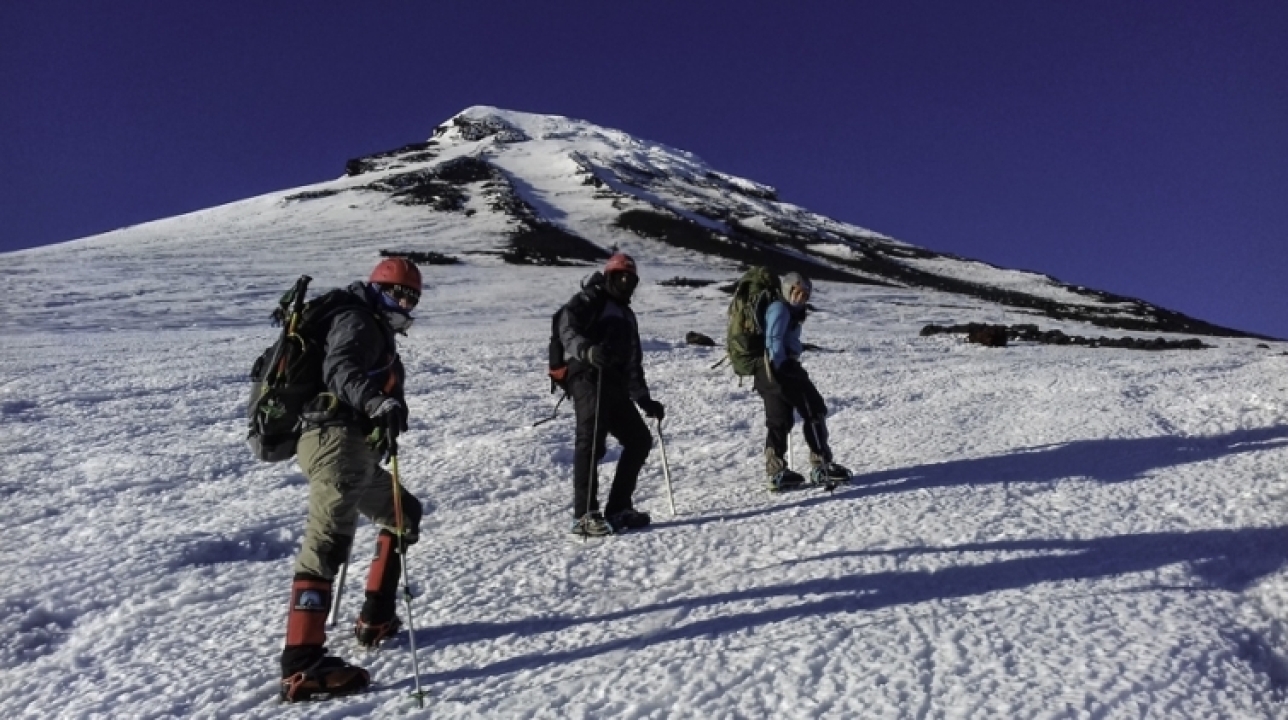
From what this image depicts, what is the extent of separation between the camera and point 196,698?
3.25 m

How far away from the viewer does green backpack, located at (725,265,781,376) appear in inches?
250

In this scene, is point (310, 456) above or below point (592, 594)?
above

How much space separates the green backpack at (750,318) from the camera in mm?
6352

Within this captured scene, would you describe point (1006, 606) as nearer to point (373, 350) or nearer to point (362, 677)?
point (362, 677)

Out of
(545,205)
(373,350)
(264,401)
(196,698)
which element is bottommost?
(196,698)

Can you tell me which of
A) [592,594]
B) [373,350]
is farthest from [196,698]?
[592,594]

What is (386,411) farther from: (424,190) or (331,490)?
(424,190)

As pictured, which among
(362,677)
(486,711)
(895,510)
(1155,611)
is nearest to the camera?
(486,711)

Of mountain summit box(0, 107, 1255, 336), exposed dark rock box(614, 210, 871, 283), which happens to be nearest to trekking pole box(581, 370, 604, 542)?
mountain summit box(0, 107, 1255, 336)

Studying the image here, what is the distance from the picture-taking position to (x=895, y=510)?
17.7 ft

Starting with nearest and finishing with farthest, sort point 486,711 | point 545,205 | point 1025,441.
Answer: point 486,711 → point 1025,441 → point 545,205

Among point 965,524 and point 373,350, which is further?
point 965,524

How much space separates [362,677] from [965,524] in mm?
3508

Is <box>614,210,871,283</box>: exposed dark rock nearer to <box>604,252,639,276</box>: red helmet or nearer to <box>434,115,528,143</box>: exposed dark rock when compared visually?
<box>604,252,639,276</box>: red helmet
